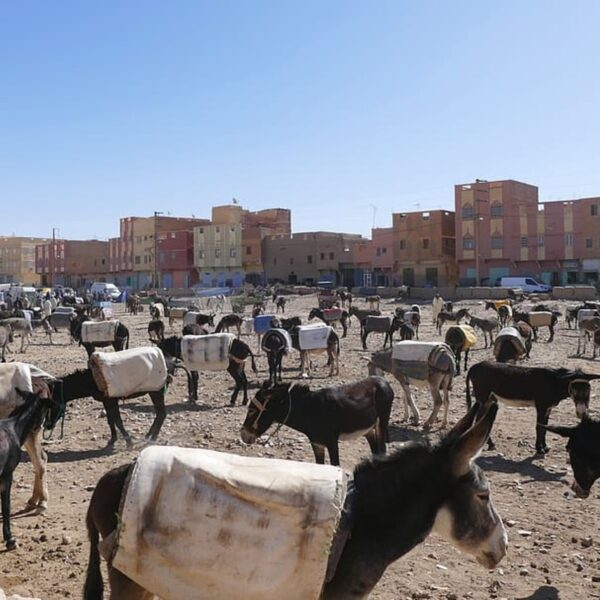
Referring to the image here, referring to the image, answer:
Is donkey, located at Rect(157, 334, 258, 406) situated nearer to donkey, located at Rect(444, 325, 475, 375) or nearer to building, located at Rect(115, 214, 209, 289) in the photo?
donkey, located at Rect(444, 325, 475, 375)

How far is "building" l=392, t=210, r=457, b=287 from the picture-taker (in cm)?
6712

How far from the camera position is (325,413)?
7.77 metres

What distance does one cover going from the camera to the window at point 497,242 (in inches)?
2493

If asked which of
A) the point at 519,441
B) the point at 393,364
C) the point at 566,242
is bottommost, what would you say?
the point at 519,441

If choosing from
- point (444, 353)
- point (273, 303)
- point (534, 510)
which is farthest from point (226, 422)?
point (273, 303)

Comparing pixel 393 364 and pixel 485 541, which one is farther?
pixel 393 364

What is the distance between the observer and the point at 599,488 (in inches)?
305

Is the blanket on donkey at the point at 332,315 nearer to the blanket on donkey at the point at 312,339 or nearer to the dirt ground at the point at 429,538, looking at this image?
the blanket on donkey at the point at 312,339

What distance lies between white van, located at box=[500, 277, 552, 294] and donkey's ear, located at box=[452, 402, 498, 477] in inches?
2077

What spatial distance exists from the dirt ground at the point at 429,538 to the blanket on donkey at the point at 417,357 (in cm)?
94

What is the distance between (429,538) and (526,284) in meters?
53.7

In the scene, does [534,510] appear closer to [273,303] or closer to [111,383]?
[111,383]

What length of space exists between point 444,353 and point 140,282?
83406mm

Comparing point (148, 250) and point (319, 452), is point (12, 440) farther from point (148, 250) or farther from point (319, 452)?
point (148, 250)
